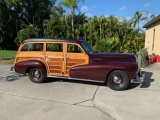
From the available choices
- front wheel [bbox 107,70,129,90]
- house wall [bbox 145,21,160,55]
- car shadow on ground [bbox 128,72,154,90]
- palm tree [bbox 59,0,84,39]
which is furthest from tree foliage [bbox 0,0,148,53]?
front wheel [bbox 107,70,129,90]

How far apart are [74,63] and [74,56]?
0.87 feet

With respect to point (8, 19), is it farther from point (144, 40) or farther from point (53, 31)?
Answer: point (144, 40)

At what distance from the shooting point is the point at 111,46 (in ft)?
63.1

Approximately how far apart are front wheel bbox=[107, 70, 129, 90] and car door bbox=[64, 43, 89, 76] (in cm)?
108

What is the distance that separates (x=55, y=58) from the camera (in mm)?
8391

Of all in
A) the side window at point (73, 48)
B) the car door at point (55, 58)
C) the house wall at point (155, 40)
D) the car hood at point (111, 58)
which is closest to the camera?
the car hood at point (111, 58)

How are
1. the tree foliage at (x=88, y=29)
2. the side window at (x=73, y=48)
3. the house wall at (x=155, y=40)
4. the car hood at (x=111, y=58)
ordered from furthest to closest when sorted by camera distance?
1. the tree foliage at (x=88, y=29)
2. the house wall at (x=155, y=40)
3. the side window at (x=73, y=48)
4. the car hood at (x=111, y=58)

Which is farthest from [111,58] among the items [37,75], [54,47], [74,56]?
[37,75]

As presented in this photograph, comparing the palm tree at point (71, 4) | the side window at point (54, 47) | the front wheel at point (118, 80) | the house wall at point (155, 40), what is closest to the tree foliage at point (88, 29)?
the palm tree at point (71, 4)

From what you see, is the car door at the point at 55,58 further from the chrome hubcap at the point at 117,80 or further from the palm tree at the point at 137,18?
the palm tree at the point at 137,18

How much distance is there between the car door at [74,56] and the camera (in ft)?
26.3

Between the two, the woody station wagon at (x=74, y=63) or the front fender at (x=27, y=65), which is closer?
the woody station wagon at (x=74, y=63)

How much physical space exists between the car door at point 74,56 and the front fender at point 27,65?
3.37ft

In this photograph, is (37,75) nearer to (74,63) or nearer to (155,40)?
(74,63)
